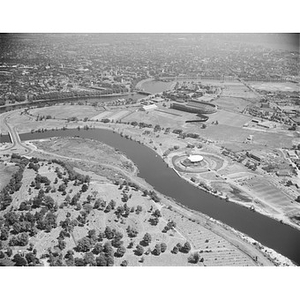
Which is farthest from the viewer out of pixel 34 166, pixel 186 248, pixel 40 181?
pixel 34 166

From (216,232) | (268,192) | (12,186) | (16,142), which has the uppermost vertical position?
(16,142)

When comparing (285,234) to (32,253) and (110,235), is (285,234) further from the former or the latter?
(32,253)

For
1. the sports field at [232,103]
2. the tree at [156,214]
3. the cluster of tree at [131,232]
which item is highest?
the sports field at [232,103]

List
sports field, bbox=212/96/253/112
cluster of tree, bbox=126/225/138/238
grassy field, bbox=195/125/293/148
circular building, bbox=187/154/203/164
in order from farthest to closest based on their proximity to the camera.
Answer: sports field, bbox=212/96/253/112 < grassy field, bbox=195/125/293/148 < circular building, bbox=187/154/203/164 < cluster of tree, bbox=126/225/138/238

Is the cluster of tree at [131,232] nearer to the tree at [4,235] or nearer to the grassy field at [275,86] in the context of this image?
the tree at [4,235]

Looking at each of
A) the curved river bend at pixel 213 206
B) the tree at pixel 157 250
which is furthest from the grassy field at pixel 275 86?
the tree at pixel 157 250

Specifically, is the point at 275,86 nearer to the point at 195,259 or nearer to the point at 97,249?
the point at 195,259

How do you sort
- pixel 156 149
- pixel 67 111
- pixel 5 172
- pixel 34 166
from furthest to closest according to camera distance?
pixel 67 111
pixel 156 149
pixel 34 166
pixel 5 172

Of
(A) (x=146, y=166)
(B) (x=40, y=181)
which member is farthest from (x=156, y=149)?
(B) (x=40, y=181)

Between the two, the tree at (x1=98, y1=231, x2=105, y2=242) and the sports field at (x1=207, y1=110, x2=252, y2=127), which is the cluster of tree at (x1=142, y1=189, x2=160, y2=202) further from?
the sports field at (x1=207, y1=110, x2=252, y2=127)

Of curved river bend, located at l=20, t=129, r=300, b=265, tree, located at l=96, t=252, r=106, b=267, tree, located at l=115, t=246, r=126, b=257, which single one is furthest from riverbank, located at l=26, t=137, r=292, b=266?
tree, located at l=96, t=252, r=106, b=267
